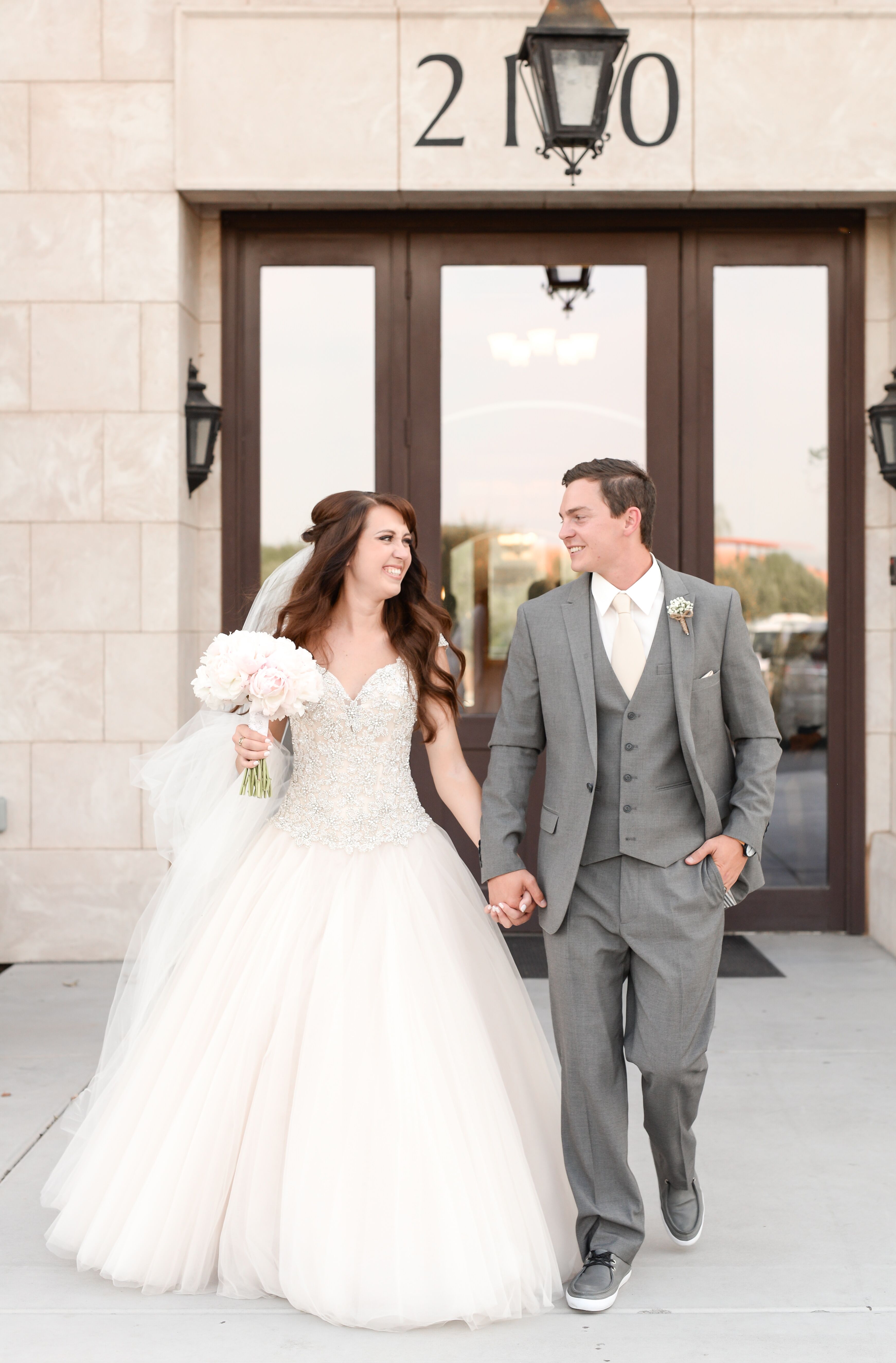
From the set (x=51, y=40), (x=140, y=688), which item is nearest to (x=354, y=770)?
(x=140, y=688)

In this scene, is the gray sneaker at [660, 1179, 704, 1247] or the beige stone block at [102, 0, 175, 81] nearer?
the gray sneaker at [660, 1179, 704, 1247]

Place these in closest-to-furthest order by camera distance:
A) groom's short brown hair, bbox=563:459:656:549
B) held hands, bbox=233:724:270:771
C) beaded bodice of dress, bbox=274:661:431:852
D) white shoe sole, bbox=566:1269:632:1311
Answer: white shoe sole, bbox=566:1269:632:1311
groom's short brown hair, bbox=563:459:656:549
held hands, bbox=233:724:270:771
beaded bodice of dress, bbox=274:661:431:852

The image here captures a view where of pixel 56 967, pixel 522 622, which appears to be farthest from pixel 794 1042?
pixel 56 967

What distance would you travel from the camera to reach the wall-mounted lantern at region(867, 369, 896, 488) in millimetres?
6918

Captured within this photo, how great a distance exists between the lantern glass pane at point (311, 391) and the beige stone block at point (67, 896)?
6.07ft

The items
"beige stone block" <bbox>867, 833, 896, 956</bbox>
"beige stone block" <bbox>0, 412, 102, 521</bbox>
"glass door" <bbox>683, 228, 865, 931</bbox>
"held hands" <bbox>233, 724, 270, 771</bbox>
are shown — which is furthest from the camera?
"glass door" <bbox>683, 228, 865, 931</bbox>

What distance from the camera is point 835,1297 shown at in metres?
3.31

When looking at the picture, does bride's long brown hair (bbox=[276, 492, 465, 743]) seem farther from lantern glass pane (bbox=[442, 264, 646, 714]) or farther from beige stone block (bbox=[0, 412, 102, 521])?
lantern glass pane (bbox=[442, 264, 646, 714])

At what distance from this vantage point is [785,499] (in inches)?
292

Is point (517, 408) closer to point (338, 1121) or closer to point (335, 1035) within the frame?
point (335, 1035)

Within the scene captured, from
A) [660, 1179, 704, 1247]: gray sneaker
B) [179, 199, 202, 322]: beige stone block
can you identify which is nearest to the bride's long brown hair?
[660, 1179, 704, 1247]: gray sneaker

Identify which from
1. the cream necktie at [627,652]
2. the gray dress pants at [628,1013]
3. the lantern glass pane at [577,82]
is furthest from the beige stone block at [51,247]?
the gray dress pants at [628,1013]

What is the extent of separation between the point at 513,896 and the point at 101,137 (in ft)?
17.3

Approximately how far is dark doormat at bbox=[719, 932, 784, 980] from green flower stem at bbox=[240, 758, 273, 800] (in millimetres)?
3457
